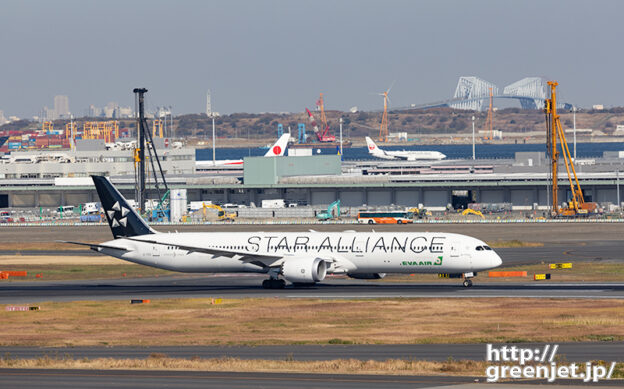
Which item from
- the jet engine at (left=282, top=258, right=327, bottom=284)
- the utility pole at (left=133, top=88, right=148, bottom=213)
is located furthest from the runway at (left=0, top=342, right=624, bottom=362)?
the utility pole at (left=133, top=88, right=148, bottom=213)

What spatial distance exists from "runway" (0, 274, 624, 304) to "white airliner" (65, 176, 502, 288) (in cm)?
148

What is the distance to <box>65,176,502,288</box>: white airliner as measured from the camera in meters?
71.1

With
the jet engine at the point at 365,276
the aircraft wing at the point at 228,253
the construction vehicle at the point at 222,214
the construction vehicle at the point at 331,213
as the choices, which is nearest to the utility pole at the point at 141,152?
the construction vehicle at the point at 222,214

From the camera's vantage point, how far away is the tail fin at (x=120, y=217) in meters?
80.1

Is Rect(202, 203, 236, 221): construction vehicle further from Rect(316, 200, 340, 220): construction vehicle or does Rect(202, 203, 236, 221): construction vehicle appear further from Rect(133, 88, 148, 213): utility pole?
Rect(316, 200, 340, 220): construction vehicle

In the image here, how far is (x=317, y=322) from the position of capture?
179 feet

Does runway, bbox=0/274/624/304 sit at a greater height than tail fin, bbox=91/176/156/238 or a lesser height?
lesser

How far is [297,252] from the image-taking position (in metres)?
74.7

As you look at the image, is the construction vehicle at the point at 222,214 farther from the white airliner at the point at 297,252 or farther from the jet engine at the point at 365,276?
the jet engine at the point at 365,276

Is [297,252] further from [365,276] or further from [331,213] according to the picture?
[331,213]

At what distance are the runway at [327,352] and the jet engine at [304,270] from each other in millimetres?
25103

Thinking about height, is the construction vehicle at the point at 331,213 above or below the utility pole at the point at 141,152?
below

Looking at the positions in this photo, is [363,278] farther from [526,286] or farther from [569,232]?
[569,232]

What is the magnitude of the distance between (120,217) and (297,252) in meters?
16.4
